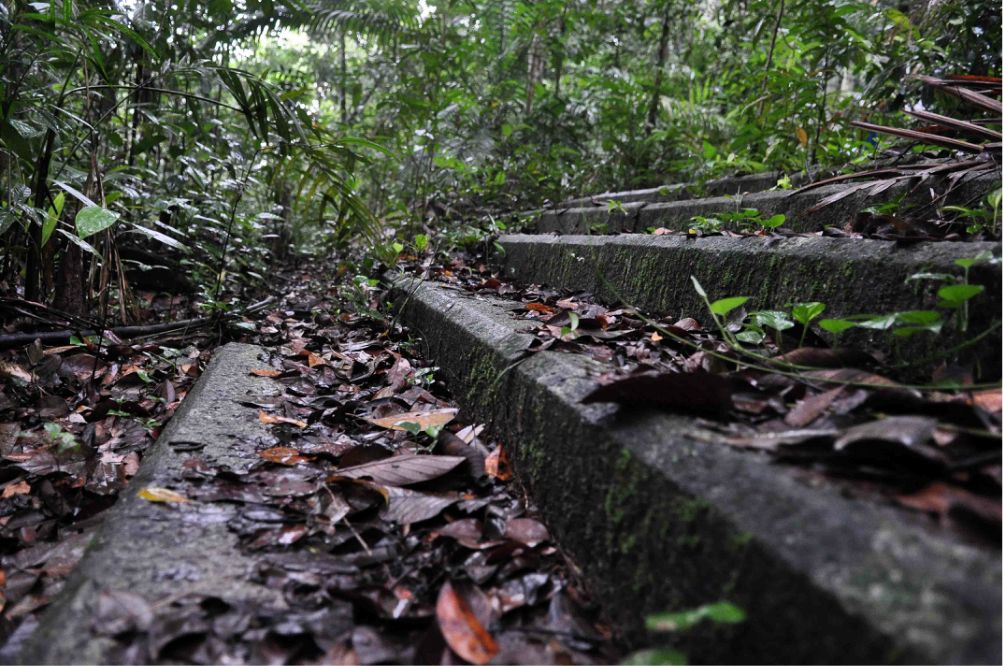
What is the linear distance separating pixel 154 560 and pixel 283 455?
43 cm

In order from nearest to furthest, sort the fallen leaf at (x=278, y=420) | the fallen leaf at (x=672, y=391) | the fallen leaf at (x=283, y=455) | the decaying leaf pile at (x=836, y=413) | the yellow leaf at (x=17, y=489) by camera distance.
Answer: the decaying leaf pile at (x=836, y=413) < the fallen leaf at (x=672, y=391) < the fallen leaf at (x=283, y=455) < the yellow leaf at (x=17, y=489) < the fallen leaf at (x=278, y=420)

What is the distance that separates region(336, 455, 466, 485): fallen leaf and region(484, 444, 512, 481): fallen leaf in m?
0.06

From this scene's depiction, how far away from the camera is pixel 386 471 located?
45.0 inches

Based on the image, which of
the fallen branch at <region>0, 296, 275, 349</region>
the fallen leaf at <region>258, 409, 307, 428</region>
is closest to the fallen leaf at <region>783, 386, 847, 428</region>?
the fallen leaf at <region>258, 409, 307, 428</region>

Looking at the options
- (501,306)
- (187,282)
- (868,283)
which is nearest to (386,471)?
(501,306)

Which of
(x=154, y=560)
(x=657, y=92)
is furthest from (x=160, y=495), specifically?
(x=657, y=92)

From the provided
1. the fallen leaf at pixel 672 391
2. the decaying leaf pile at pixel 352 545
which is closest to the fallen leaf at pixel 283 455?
the decaying leaf pile at pixel 352 545

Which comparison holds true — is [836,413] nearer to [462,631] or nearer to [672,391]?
[672,391]

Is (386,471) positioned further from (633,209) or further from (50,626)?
(633,209)

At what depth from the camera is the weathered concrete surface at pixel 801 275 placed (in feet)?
3.14

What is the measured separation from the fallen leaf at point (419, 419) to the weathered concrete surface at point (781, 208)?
3.89ft

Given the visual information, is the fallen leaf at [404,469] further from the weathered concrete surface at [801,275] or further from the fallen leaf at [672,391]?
the weathered concrete surface at [801,275]

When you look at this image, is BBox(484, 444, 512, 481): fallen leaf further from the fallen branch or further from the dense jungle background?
the fallen branch

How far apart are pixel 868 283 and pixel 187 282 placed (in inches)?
133
